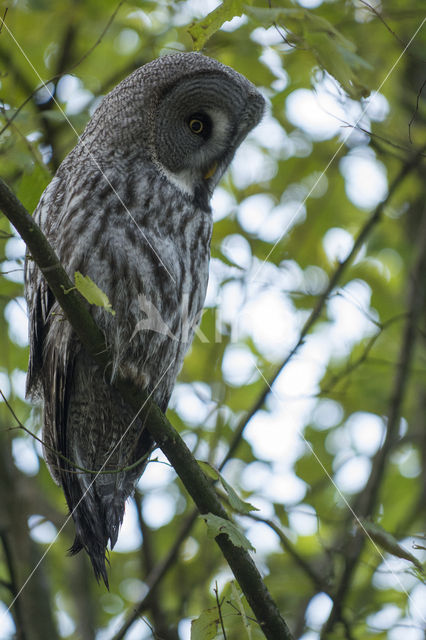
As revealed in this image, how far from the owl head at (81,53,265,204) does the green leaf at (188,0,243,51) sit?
50 centimetres

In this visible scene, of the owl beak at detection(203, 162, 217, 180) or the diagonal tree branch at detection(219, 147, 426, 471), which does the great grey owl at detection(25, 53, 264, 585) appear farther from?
the diagonal tree branch at detection(219, 147, 426, 471)

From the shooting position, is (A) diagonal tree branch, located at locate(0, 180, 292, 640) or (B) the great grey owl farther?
(B) the great grey owl

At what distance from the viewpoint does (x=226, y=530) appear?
69.9 inches

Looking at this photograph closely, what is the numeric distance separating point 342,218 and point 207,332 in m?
2.06

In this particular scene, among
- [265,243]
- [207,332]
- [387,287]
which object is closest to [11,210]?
[207,332]

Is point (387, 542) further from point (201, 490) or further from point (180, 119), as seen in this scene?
point (180, 119)

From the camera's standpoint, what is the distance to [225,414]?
3.59 metres

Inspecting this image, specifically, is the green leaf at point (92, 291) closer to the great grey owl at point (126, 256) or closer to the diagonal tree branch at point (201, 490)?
the diagonal tree branch at point (201, 490)

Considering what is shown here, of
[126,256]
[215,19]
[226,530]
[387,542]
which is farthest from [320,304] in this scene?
[226,530]

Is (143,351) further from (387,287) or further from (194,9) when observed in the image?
(387,287)

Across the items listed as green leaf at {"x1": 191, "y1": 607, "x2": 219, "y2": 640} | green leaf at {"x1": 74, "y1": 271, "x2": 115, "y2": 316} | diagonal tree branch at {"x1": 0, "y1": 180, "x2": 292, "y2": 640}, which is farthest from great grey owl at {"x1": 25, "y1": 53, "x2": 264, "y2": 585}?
green leaf at {"x1": 74, "y1": 271, "x2": 115, "y2": 316}

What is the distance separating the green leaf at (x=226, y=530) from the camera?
175 cm

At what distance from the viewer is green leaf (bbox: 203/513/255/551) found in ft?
5.75

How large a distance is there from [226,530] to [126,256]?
88 cm
